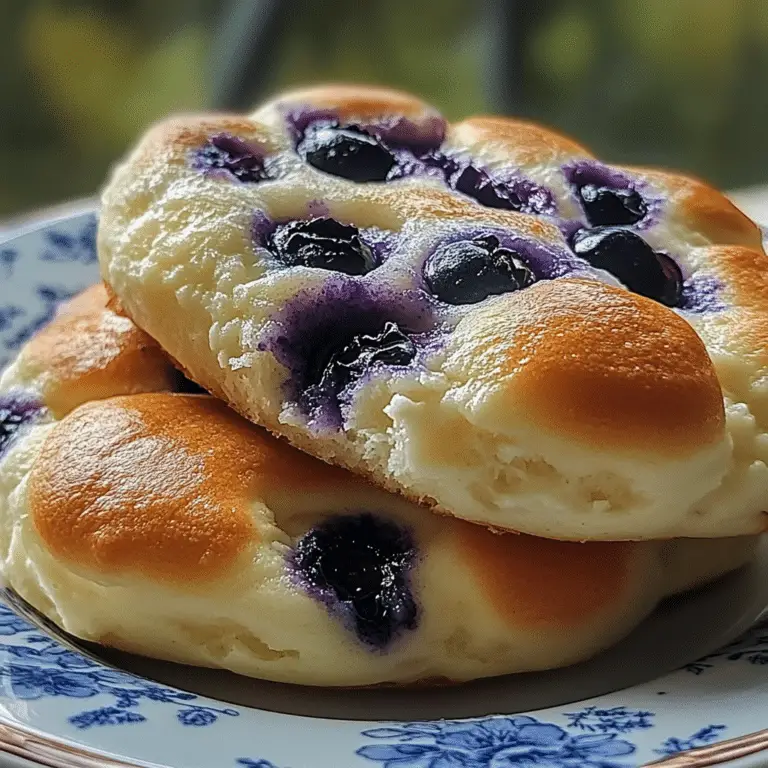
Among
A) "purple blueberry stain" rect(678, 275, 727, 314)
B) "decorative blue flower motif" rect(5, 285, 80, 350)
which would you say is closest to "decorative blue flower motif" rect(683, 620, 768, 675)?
"purple blueberry stain" rect(678, 275, 727, 314)

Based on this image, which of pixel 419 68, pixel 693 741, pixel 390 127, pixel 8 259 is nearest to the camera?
pixel 693 741

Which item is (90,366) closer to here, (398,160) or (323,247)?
(323,247)

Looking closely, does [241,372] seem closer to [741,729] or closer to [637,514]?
[637,514]

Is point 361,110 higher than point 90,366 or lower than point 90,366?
higher

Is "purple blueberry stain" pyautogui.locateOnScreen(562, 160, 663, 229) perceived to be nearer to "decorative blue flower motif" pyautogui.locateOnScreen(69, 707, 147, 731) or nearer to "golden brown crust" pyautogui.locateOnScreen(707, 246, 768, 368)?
"golden brown crust" pyautogui.locateOnScreen(707, 246, 768, 368)

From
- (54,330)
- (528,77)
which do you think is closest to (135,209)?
(54,330)

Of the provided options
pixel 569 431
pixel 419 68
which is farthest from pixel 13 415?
pixel 419 68

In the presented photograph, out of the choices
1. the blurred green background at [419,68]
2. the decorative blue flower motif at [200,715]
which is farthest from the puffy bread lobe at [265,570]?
the blurred green background at [419,68]
